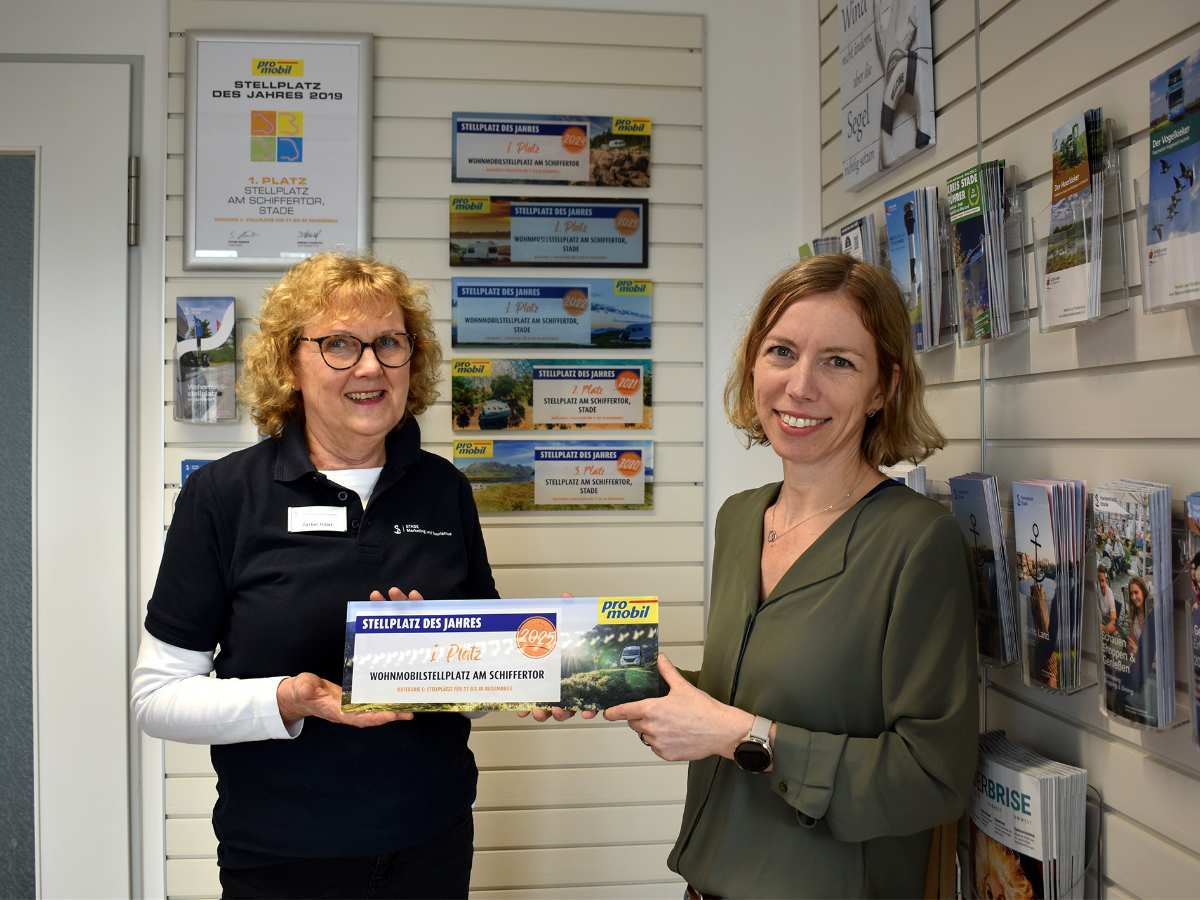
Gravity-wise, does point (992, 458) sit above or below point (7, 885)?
above

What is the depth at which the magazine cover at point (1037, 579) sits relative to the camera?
1.58 meters

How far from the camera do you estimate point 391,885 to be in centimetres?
176

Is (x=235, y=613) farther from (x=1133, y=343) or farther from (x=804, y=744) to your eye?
(x=1133, y=343)

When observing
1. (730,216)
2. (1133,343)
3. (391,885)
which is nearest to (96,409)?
(391,885)

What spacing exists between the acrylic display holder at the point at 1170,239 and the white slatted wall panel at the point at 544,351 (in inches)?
67.5

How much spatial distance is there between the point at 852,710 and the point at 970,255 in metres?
0.99

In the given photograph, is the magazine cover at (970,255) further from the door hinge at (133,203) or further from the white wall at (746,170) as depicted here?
the door hinge at (133,203)

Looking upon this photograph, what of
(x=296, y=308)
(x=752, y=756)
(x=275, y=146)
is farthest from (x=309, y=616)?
(x=275, y=146)

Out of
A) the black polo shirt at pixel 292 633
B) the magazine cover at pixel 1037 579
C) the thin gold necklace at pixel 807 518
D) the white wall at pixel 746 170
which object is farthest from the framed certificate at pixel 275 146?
the magazine cover at pixel 1037 579

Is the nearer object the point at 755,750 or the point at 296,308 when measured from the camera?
the point at 755,750

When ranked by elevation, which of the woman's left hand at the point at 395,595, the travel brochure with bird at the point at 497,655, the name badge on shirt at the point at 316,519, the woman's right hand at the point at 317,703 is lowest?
the woman's right hand at the point at 317,703

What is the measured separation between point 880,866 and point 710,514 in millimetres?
1596

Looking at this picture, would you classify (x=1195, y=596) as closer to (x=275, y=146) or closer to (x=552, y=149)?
(x=552, y=149)

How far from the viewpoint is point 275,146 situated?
287 cm
